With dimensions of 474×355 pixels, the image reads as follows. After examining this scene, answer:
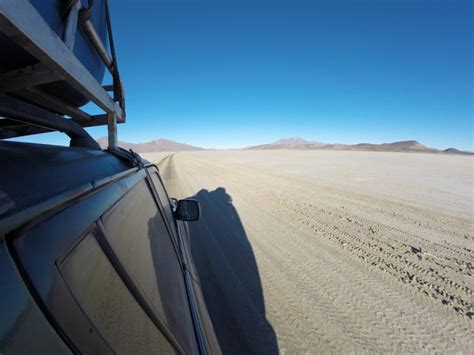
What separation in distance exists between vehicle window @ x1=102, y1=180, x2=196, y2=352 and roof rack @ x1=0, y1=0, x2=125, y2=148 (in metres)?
0.68

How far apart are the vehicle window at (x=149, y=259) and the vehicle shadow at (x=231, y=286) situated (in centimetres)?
130

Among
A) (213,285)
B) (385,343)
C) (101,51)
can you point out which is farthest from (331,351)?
(101,51)

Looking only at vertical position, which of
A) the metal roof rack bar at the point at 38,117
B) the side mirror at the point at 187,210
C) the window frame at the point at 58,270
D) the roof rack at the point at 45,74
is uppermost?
the roof rack at the point at 45,74

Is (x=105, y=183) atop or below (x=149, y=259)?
atop

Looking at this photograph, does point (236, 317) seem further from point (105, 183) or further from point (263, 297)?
point (105, 183)

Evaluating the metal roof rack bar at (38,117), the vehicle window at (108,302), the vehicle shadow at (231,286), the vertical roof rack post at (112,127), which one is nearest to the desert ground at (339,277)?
the vehicle shadow at (231,286)

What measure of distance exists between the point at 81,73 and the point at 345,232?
5291mm

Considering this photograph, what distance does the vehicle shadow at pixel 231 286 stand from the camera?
2.57m

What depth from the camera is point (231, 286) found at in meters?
3.47

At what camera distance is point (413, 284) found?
3.44m

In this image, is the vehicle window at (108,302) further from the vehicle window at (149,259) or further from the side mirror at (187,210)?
the side mirror at (187,210)

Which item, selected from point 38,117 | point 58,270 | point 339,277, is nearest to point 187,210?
point 38,117

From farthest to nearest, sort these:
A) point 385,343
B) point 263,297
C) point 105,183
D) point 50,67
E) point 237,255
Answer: point 237,255 < point 263,297 < point 385,343 < point 50,67 < point 105,183

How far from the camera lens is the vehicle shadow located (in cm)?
257
